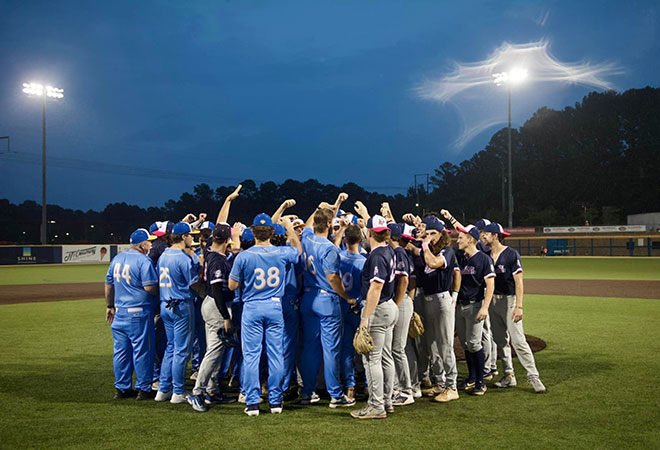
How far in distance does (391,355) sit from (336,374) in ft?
2.64

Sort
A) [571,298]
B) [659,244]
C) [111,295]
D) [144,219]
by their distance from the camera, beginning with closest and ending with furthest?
[111,295] → [571,298] → [659,244] → [144,219]

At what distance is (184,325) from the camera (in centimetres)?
651

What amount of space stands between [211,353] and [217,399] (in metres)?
0.72

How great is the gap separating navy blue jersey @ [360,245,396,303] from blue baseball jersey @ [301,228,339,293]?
19.1 inches

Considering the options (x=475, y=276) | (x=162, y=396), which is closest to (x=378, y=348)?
(x=475, y=276)

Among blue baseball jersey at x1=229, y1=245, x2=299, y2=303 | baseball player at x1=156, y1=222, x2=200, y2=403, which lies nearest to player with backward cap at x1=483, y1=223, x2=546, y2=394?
blue baseball jersey at x1=229, y1=245, x2=299, y2=303

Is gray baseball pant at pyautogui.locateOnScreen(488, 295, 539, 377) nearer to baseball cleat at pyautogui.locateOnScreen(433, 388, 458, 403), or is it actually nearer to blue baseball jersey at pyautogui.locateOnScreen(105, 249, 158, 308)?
baseball cleat at pyautogui.locateOnScreen(433, 388, 458, 403)

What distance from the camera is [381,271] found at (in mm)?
5637

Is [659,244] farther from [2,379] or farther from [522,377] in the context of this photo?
[2,379]

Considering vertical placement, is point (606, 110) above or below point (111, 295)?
above

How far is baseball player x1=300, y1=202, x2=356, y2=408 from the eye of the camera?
632 centimetres

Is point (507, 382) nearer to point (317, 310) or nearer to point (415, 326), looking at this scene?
point (415, 326)

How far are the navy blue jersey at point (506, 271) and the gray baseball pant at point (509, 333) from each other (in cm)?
9

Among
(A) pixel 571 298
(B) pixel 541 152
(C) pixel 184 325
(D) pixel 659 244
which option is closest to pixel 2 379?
(C) pixel 184 325
